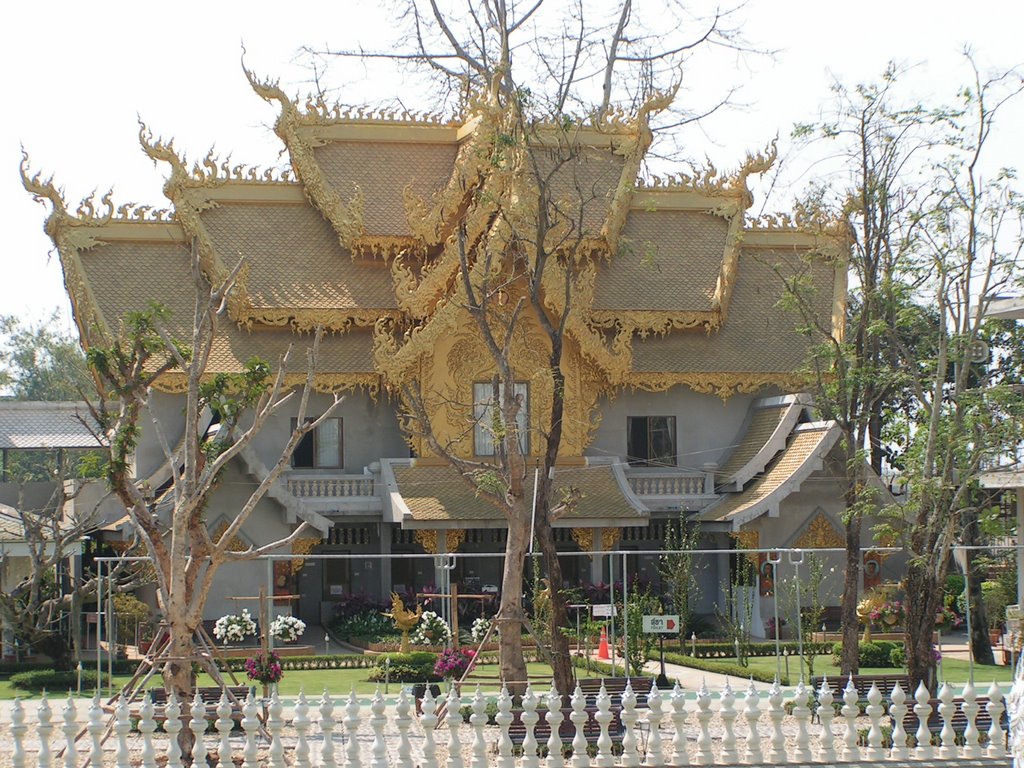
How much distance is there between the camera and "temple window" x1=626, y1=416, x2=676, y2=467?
3100 cm

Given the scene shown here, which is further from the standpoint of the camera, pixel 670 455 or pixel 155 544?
pixel 670 455

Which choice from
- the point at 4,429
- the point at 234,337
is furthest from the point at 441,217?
the point at 4,429

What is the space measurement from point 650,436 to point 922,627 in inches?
578

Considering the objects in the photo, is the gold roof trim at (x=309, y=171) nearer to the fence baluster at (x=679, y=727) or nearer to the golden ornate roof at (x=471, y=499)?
the golden ornate roof at (x=471, y=499)

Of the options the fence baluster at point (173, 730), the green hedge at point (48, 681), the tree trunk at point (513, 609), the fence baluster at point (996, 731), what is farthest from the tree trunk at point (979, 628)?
the fence baluster at point (173, 730)

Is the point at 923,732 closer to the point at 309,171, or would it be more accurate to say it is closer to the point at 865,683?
the point at 865,683

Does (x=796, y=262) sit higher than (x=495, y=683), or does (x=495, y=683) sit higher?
(x=796, y=262)

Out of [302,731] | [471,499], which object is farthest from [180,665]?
[471,499]

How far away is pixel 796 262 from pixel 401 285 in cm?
853

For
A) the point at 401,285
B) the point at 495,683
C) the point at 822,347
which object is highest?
the point at 401,285

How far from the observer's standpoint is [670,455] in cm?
3088

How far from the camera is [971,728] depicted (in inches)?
543

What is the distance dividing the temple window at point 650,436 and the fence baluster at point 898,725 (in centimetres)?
1716

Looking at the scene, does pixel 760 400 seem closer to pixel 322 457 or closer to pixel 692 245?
pixel 692 245
